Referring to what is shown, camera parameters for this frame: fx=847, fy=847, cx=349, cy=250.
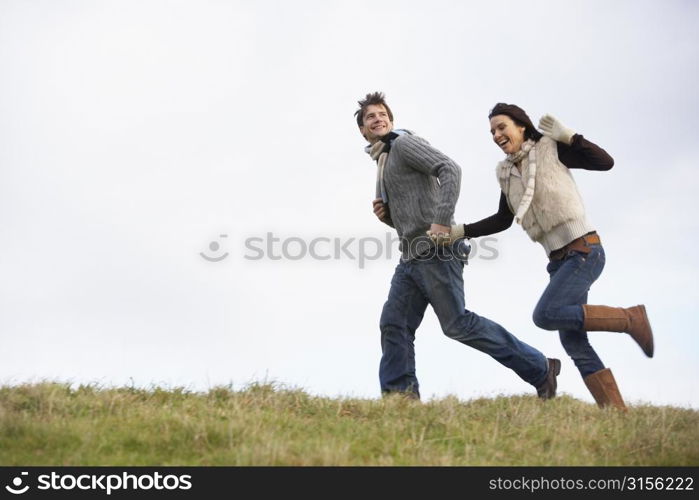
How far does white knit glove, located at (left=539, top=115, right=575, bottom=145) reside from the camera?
312 inches

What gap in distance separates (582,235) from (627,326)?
1058mm

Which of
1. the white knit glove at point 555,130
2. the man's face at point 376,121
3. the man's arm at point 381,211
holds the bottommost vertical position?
the man's arm at point 381,211

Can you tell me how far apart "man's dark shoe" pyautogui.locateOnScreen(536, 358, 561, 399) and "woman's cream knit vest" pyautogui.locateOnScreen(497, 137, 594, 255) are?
56.8 inches

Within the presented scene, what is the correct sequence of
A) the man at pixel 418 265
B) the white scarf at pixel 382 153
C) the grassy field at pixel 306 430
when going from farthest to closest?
1. the white scarf at pixel 382 153
2. the man at pixel 418 265
3. the grassy field at pixel 306 430

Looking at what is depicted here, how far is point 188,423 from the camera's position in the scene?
20.7 feet

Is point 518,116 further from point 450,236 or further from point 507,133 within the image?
point 450,236

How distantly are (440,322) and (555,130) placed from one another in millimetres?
2174

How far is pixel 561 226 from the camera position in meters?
7.97

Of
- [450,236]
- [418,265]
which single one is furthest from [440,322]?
[450,236]

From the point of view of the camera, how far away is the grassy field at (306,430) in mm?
6023

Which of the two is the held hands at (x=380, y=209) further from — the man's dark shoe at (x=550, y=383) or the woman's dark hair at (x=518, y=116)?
the man's dark shoe at (x=550, y=383)

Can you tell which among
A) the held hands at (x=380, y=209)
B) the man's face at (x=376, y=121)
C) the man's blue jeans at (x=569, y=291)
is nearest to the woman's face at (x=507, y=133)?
the man's blue jeans at (x=569, y=291)

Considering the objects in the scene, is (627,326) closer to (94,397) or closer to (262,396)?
(262,396)

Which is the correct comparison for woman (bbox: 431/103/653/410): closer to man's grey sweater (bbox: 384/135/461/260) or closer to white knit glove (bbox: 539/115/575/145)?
white knit glove (bbox: 539/115/575/145)
